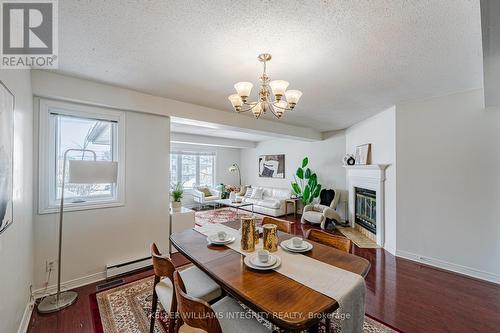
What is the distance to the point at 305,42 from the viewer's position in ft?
5.58

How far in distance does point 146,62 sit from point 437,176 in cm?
402

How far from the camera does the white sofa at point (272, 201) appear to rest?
594 centimetres

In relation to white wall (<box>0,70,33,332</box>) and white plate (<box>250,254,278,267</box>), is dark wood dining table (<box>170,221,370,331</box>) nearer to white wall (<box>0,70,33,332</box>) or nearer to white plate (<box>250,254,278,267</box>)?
white plate (<box>250,254,278,267</box>)

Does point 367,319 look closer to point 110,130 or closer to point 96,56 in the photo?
point 96,56

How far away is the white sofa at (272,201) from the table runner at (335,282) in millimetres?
4408

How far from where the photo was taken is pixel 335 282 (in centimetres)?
123

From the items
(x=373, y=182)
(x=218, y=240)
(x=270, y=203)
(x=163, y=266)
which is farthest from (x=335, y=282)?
(x=270, y=203)

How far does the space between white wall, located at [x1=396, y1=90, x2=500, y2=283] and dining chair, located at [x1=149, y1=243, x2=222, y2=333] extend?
317 cm

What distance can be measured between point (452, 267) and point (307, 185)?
3.48 metres

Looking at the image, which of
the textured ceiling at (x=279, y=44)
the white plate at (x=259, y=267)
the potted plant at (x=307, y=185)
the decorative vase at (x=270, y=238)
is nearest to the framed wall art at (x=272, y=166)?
the potted plant at (x=307, y=185)

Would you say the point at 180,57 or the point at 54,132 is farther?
the point at 54,132

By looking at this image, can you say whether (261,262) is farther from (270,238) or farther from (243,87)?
(243,87)

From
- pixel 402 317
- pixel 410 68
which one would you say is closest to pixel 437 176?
pixel 410 68

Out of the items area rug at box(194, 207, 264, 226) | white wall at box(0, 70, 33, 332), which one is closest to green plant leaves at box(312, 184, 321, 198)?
area rug at box(194, 207, 264, 226)
